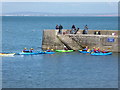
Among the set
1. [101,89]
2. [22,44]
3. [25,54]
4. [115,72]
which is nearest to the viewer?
[101,89]

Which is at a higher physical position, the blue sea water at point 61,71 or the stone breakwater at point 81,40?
the stone breakwater at point 81,40

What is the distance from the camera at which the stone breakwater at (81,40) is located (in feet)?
222

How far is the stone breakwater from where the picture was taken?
67.8 m

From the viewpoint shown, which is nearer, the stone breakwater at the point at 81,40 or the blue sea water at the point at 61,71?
the blue sea water at the point at 61,71

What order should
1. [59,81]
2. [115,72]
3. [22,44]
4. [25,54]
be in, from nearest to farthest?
1. [59,81]
2. [115,72]
3. [25,54]
4. [22,44]

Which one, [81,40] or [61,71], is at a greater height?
[81,40]

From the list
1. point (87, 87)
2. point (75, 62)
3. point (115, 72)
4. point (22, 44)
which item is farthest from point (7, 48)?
point (87, 87)

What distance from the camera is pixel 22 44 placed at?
276ft

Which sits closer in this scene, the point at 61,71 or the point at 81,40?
the point at 61,71

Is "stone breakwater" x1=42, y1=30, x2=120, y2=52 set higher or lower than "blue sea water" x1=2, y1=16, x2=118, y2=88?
→ higher

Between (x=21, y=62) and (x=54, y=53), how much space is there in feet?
23.3

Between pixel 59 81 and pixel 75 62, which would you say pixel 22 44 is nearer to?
pixel 75 62

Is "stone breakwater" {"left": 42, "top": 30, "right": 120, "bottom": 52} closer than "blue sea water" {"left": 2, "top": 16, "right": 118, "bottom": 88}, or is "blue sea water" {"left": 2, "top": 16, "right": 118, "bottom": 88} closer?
"blue sea water" {"left": 2, "top": 16, "right": 118, "bottom": 88}

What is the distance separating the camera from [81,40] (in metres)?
69.2
